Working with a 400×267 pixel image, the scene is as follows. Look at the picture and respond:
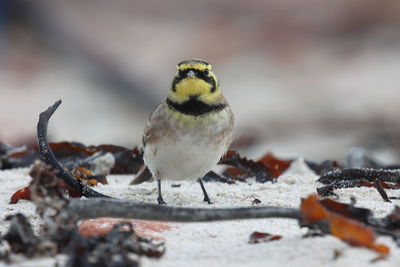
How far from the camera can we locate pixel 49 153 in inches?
150

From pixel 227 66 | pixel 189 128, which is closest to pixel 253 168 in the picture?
pixel 189 128

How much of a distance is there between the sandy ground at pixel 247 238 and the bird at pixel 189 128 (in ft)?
0.69

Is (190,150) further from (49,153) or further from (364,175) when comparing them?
(49,153)

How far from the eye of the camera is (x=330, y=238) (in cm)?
297

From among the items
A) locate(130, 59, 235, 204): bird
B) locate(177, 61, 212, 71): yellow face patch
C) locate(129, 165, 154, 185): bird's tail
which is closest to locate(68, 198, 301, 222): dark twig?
locate(130, 59, 235, 204): bird

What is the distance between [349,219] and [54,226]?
1.13m

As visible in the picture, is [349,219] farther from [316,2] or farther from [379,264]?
[316,2]

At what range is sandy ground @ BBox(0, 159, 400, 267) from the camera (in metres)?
2.81

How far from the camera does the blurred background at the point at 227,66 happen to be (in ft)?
38.0

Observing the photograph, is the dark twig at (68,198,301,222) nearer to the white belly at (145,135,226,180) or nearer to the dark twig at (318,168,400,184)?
the dark twig at (318,168,400,184)

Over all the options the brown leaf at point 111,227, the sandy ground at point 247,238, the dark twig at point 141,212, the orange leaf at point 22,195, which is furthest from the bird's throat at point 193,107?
the dark twig at point 141,212

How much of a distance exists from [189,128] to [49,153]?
1340mm

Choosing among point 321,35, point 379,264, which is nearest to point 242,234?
point 379,264

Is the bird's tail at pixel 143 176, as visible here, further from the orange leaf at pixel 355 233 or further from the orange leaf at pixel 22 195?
the orange leaf at pixel 355 233
